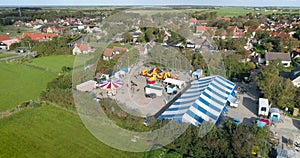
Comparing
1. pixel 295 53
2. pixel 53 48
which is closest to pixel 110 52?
pixel 53 48

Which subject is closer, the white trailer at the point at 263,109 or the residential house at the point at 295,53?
the white trailer at the point at 263,109

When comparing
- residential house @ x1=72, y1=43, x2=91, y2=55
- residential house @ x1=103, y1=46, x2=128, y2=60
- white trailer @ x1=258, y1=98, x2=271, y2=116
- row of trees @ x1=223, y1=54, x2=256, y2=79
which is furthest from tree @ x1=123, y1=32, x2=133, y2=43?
white trailer @ x1=258, y1=98, x2=271, y2=116

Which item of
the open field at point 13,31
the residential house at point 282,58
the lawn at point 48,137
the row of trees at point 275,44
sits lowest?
the lawn at point 48,137

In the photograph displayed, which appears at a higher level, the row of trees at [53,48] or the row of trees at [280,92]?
the row of trees at [53,48]

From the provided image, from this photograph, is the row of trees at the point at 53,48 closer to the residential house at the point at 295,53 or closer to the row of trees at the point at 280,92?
the row of trees at the point at 280,92

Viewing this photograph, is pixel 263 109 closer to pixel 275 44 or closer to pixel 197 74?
pixel 197 74

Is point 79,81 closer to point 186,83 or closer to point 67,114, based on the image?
point 67,114

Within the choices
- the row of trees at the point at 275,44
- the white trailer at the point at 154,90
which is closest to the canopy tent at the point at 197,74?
the white trailer at the point at 154,90
